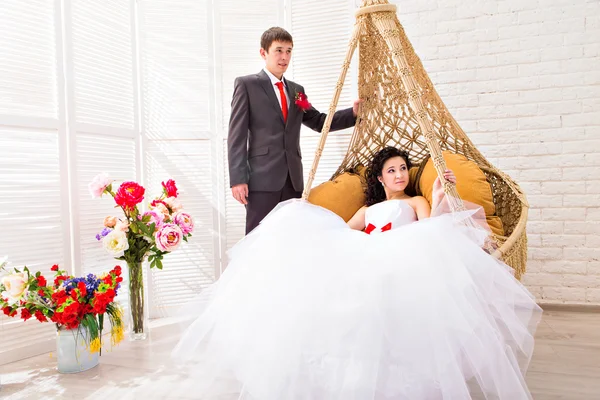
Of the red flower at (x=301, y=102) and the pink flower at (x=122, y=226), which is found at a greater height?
the red flower at (x=301, y=102)

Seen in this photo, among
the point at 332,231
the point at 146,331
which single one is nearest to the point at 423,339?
the point at 332,231

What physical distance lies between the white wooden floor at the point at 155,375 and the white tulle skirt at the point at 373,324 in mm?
480

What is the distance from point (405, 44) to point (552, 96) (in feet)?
3.65

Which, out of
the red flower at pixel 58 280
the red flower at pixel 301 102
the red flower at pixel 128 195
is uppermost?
the red flower at pixel 301 102

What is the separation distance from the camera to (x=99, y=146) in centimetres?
288

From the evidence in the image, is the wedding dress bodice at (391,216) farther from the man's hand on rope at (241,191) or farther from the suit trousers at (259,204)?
the man's hand on rope at (241,191)

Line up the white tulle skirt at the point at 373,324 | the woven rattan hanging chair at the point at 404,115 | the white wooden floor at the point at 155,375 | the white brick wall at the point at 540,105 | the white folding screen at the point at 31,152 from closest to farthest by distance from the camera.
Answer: the white tulle skirt at the point at 373,324 → the white wooden floor at the point at 155,375 → the woven rattan hanging chair at the point at 404,115 → the white folding screen at the point at 31,152 → the white brick wall at the point at 540,105

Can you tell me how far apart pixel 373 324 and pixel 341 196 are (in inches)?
47.8

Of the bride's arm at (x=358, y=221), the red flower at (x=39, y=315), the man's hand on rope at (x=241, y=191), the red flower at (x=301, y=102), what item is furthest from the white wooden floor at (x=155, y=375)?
the red flower at (x=301, y=102)

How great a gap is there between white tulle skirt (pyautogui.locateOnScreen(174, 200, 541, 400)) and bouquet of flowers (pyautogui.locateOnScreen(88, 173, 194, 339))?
3.50ft

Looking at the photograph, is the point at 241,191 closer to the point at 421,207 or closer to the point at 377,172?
the point at 377,172

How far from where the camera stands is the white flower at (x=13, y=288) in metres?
2.11

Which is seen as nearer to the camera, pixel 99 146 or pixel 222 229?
pixel 99 146

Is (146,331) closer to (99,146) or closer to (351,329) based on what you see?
(99,146)
